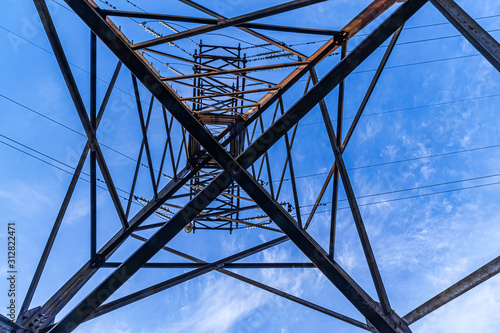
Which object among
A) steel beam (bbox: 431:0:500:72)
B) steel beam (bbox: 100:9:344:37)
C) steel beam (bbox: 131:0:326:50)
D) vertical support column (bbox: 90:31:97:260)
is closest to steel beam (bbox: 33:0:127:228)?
vertical support column (bbox: 90:31:97:260)

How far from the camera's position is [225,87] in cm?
1170

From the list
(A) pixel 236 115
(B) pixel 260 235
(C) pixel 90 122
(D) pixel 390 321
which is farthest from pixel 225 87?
(B) pixel 260 235

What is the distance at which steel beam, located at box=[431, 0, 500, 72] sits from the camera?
394cm

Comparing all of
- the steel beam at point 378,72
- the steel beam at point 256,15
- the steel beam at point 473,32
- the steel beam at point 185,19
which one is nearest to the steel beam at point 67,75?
the steel beam at point 185,19

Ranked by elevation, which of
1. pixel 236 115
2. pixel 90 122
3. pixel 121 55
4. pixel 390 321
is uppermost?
pixel 236 115

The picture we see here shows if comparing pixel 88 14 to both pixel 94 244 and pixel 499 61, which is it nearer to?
pixel 94 244

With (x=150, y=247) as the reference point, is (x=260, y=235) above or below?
above

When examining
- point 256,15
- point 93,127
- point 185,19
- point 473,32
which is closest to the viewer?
point 473,32

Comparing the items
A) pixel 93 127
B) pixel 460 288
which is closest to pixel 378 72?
pixel 460 288

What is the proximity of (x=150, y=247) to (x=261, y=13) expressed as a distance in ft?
12.5

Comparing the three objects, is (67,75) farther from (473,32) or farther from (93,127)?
(473,32)

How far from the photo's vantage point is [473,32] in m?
4.10

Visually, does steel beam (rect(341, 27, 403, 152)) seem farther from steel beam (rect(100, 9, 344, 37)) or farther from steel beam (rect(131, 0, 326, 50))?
steel beam (rect(131, 0, 326, 50))

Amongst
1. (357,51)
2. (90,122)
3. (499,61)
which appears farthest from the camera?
(90,122)
